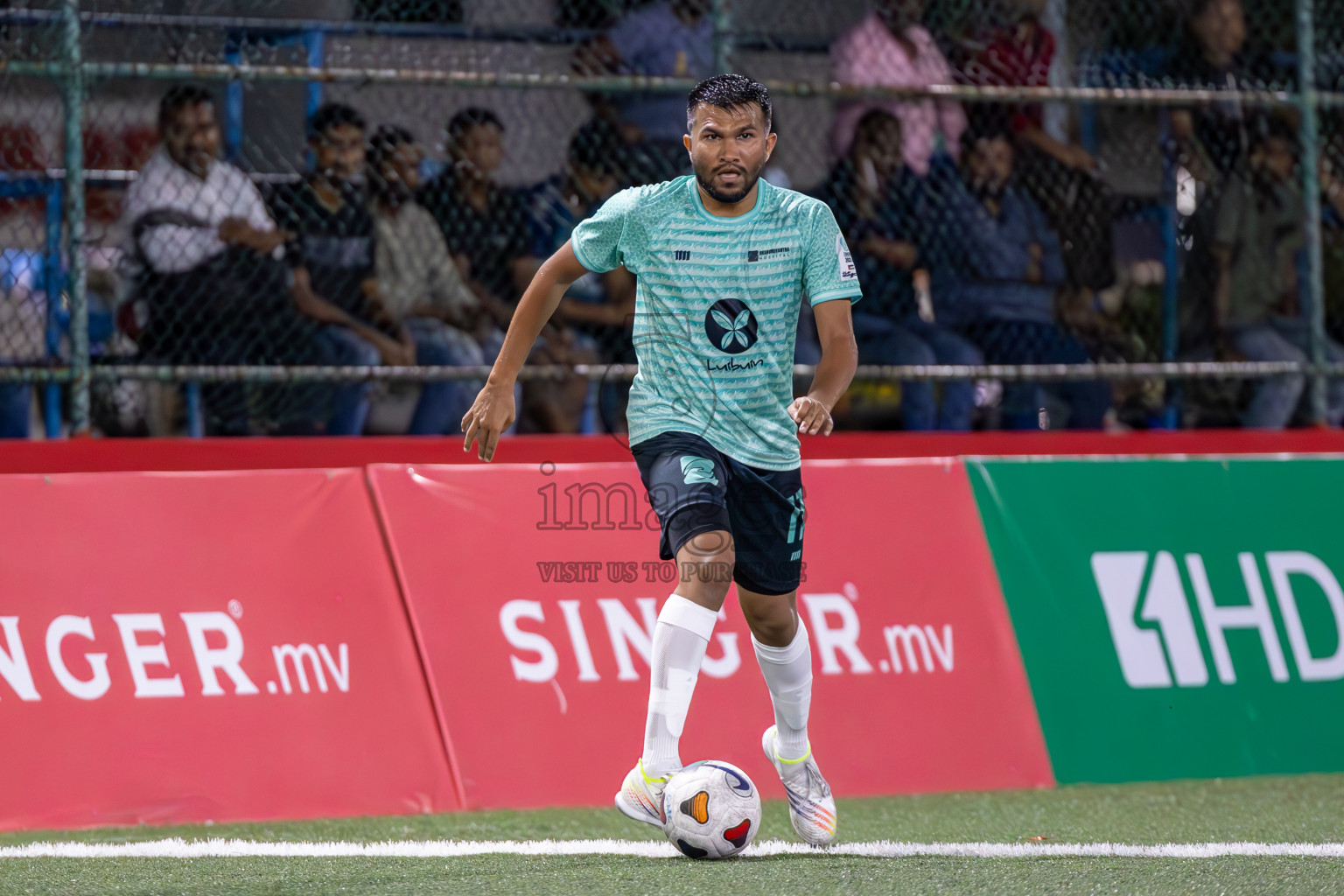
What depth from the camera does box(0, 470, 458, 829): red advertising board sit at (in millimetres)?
4641

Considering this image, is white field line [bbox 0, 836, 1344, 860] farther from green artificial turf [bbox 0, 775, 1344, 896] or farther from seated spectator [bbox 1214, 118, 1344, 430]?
seated spectator [bbox 1214, 118, 1344, 430]

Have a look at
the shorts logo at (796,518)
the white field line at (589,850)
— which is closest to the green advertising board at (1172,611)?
the white field line at (589,850)

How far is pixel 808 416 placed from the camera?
3.66 meters

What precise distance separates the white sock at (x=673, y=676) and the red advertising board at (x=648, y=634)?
1109 mm

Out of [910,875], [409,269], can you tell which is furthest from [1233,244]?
[910,875]

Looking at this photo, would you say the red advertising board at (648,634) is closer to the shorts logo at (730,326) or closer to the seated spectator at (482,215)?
the shorts logo at (730,326)

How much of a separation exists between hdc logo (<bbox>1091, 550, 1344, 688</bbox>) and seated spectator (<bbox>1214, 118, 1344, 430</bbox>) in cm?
168

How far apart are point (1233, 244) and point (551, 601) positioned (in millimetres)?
3869


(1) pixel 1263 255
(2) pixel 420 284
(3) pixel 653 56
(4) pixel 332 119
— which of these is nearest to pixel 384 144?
(4) pixel 332 119

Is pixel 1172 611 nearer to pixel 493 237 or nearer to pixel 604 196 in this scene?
pixel 604 196

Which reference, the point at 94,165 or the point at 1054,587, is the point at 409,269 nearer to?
the point at 94,165

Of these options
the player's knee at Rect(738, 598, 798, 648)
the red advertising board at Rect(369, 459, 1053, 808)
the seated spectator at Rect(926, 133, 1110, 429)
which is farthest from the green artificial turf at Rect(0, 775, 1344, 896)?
the seated spectator at Rect(926, 133, 1110, 429)

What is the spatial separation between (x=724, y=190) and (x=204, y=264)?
282 cm

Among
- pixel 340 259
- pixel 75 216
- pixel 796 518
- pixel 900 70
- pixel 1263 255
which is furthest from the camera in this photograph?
pixel 1263 255
